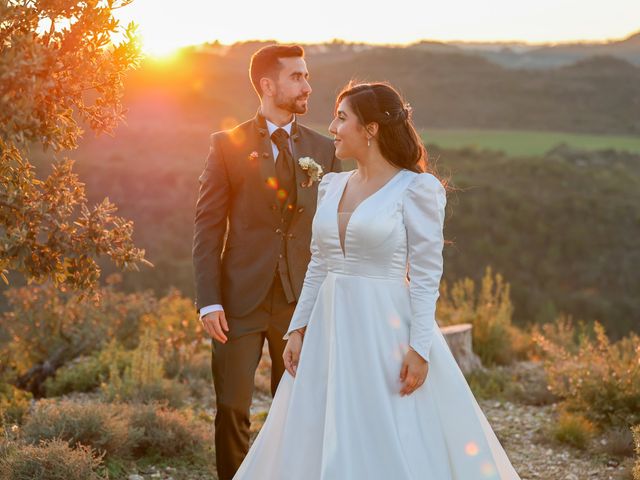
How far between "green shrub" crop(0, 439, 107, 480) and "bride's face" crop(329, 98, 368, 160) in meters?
2.16

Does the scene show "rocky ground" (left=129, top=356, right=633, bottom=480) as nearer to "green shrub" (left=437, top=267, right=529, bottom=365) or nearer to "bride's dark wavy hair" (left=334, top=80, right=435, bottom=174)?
"green shrub" (left=437, top=267, right=529, bottom=365)

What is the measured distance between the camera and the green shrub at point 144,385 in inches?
249

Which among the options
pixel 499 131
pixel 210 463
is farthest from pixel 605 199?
pixel 210 463

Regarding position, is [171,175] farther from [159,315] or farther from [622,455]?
[622,455]

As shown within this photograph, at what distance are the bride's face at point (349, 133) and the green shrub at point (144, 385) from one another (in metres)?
3.61

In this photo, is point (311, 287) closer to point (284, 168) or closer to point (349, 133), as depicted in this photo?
point (349, 133)

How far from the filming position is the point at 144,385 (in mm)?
6426

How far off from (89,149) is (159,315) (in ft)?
142

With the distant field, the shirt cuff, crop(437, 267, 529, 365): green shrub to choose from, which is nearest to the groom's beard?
the shirt cuff

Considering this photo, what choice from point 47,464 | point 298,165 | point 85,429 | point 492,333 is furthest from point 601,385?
point 47,464

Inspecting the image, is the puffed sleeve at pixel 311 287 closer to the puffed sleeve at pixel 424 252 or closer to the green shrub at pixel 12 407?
the puffed sleeve at pixel 424 252

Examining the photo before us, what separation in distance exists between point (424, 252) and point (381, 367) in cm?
48

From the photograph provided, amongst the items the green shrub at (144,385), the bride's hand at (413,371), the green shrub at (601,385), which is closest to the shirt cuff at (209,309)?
the bride's hand at (413,371)

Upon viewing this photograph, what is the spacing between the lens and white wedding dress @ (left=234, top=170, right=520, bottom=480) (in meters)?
3.06
